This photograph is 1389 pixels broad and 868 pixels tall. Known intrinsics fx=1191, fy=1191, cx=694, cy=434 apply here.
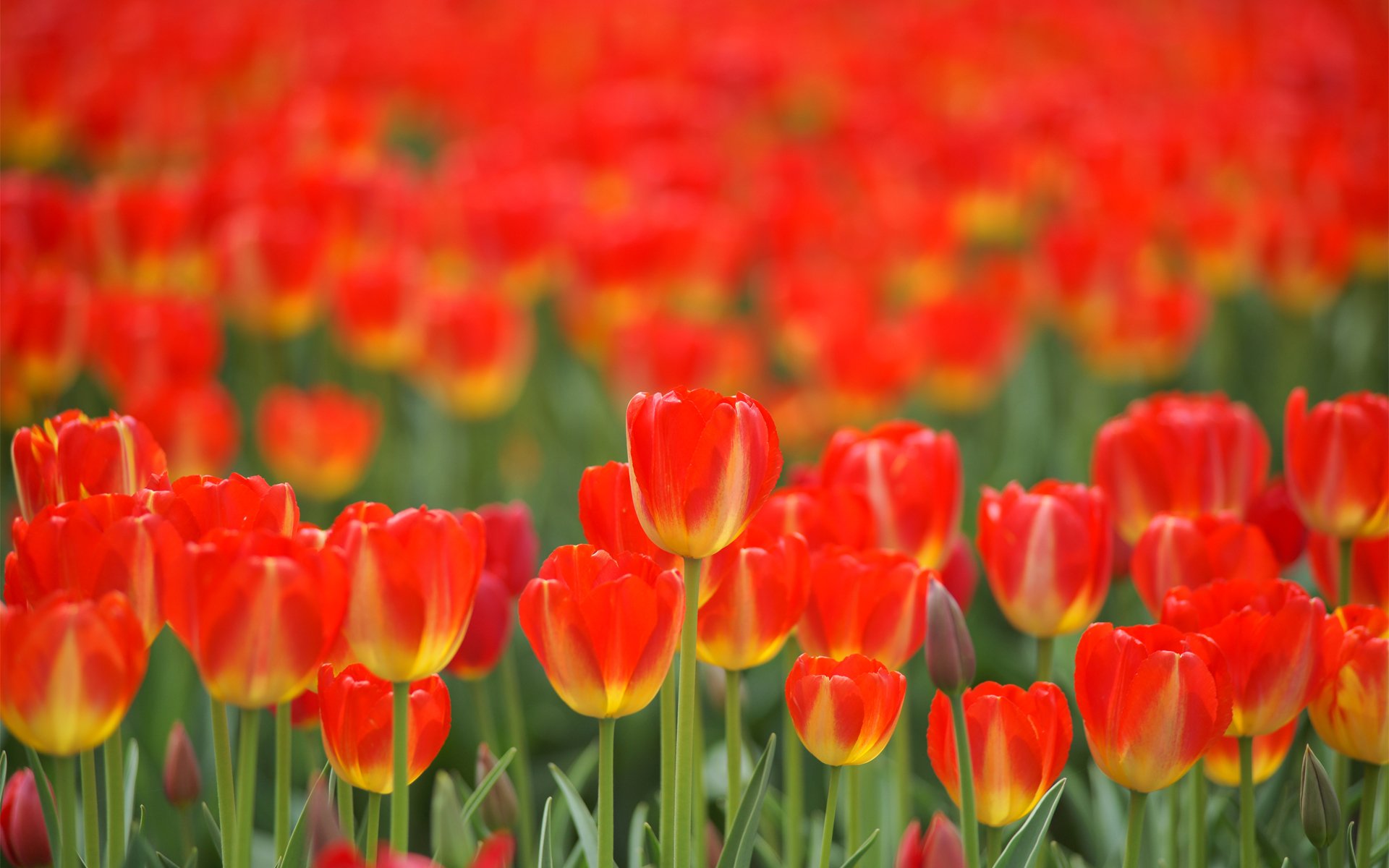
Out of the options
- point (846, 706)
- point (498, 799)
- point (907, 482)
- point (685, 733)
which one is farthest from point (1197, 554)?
point (498, 799)

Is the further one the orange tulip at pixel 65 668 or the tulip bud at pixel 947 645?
the tulip bud at pixel 947 645

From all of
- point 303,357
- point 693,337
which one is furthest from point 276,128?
point 693,337

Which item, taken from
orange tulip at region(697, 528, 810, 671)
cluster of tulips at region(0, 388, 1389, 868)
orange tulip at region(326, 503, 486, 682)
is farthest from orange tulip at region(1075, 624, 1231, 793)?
orange tulip at region(326, 503, 486, 682)

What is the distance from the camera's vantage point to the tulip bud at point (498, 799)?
990 mm

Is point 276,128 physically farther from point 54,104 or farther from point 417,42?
point 417,42

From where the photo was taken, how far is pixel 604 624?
793 mm

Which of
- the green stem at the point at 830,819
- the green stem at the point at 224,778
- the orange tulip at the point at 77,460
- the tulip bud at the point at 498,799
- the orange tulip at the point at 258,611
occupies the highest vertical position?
the orange tulip at the point at 77,460

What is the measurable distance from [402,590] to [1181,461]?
2.59 ft

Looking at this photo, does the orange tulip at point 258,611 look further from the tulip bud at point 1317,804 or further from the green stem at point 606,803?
the tulip bud at point 1317,804

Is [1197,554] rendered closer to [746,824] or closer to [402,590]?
[746,824]

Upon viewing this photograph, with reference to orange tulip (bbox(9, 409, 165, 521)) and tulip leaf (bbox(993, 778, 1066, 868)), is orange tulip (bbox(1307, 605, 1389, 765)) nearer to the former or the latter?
tulip leaf (bbox(993, 778, 1066, 868))

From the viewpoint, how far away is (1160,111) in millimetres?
3613

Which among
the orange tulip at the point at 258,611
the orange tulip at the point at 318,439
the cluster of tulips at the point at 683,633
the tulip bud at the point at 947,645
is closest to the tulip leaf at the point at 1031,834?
the cluster of tulips at the point at 683,633

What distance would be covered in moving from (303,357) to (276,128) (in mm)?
610
